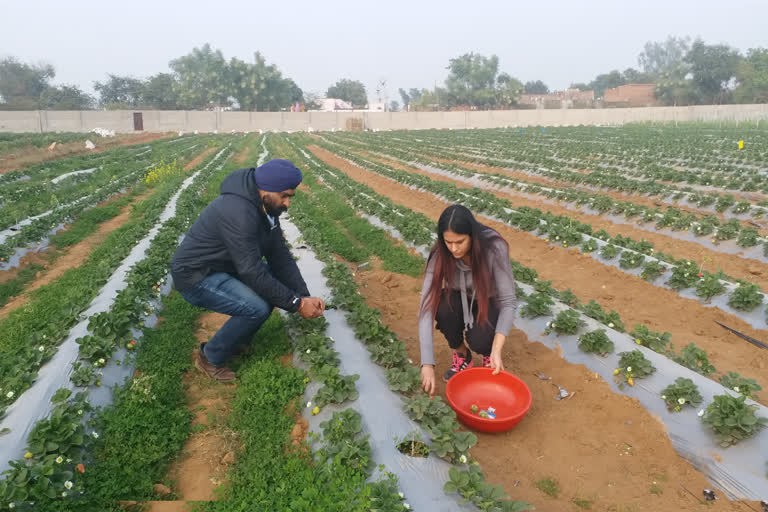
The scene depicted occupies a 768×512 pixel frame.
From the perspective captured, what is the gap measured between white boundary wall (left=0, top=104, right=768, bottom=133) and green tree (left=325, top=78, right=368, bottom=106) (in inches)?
2022

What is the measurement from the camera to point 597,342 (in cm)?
441

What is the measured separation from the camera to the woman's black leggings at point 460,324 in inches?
156

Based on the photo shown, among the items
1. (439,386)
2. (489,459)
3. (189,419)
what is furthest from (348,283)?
(489,459)

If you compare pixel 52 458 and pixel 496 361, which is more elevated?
pixel 496 361

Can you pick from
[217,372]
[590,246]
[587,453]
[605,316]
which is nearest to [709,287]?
[590,246]

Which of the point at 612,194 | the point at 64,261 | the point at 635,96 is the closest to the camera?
the point at 64,261

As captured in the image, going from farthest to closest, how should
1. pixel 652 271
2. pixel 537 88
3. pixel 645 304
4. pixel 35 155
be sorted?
1. pixel 537 88
2. pixel 35 155
3. pixel 652 271
4. pixel 645 304

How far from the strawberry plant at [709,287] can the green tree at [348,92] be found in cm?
10352

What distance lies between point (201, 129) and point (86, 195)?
4156 cm

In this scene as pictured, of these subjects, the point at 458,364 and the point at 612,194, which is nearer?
the point at 458,364

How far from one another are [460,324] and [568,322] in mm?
1317

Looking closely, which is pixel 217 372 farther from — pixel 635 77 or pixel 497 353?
pixel 635 77

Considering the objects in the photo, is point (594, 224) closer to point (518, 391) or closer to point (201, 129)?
point (518, 391)

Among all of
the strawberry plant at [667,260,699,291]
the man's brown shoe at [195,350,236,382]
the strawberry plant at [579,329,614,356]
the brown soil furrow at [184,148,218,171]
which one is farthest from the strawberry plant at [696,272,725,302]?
the brown soil furrow at [184,148,218,171]
